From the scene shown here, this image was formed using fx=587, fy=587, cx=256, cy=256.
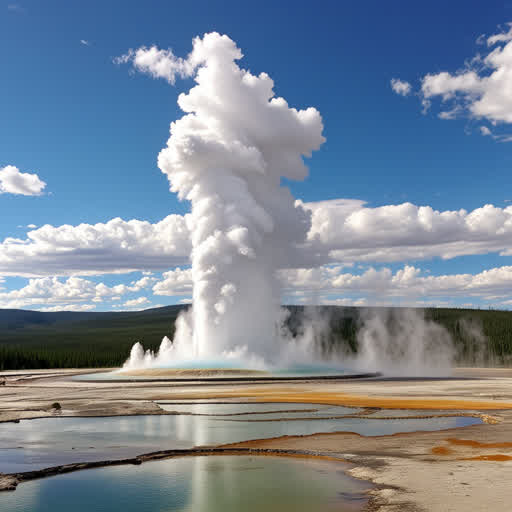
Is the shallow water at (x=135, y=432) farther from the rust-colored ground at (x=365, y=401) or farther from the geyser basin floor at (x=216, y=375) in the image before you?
the geyser basin floor at (x=216, y=375)

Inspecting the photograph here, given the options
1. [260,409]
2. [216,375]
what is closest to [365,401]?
[260,409]

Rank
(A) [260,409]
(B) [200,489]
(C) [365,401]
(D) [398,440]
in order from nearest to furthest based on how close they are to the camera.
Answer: (B) [200,489] < (D) [398,440] < (A) [260,409] < (C) [365,401]

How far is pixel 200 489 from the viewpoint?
16.8 meters

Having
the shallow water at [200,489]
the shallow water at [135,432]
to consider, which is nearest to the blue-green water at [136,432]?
the shallow water at [135,432]

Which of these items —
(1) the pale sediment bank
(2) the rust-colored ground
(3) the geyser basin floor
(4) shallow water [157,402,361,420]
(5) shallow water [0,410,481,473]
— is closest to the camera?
(1) the pale sediment bank

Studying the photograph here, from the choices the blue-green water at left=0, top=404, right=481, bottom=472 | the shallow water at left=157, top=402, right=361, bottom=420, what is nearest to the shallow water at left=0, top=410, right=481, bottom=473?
the blue-green water at left=0, top=404, right=481, bottom=472

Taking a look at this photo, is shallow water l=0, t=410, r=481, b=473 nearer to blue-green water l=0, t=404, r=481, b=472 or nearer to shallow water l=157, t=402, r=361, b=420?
blue-green water l=0, t=404, r=481, b=472

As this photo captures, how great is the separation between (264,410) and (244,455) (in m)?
13.8

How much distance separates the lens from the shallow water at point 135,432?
2159cm

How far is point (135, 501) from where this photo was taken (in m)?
15.8

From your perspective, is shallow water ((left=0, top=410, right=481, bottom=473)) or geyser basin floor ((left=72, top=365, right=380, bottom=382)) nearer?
shallow water ((left=0, top=410, right=481, bottom=473))

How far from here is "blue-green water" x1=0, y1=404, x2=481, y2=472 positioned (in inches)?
851

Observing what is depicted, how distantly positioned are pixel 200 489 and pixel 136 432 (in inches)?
440

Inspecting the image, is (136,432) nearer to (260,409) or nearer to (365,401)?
(260,409)
